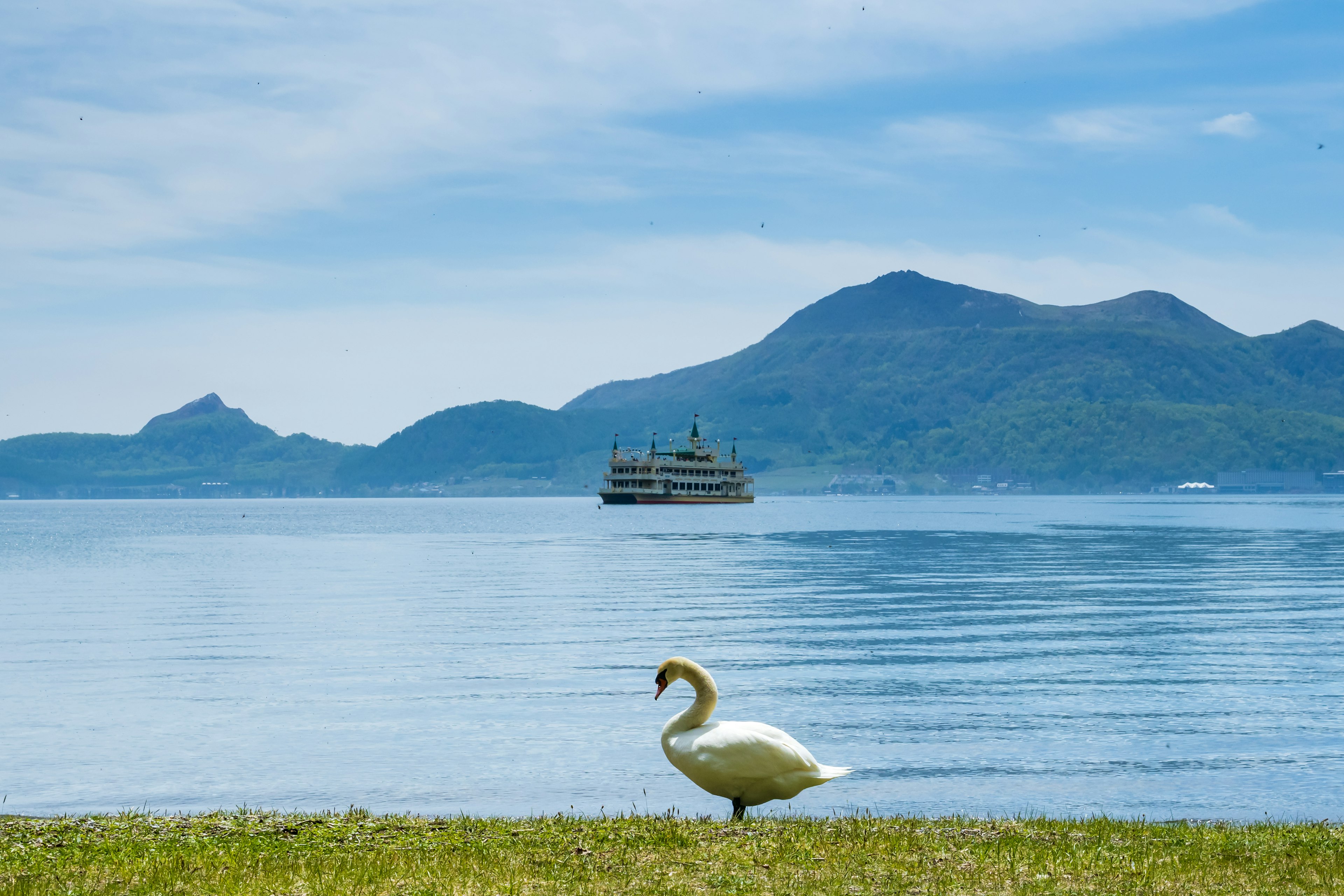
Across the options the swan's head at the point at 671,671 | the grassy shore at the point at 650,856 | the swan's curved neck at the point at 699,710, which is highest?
the swan's head at the point at 671,671

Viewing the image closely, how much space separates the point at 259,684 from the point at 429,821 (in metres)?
17.0

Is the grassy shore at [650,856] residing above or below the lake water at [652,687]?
above

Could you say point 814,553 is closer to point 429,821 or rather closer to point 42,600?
point 42,600

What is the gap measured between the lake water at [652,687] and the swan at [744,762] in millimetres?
2972

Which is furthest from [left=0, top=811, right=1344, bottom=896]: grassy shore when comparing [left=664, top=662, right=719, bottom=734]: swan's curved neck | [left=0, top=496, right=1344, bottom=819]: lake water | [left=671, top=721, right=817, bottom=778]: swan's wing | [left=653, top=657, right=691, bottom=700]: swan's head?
[left=0, top=496, right=1344, bottom=819]: lake water

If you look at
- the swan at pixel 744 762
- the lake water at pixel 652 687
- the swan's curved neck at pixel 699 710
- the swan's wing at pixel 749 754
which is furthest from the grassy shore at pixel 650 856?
the lake water at pixel 652 687

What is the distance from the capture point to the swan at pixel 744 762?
14.3 meters

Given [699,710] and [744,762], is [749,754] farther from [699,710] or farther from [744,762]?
[699,710]

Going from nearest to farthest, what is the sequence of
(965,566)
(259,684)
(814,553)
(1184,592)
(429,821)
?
(429,821)
(259,684)
(1184,592)
(965,566)
(814,553)

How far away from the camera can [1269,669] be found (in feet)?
99.7

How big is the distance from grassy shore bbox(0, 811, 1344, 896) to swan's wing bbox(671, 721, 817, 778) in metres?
0.59

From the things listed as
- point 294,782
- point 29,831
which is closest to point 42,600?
point 294,782

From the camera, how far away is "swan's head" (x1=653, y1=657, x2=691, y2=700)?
612 inches

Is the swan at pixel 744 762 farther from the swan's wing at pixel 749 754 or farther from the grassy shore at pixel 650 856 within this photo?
the grassy shore at pixel 650 856
